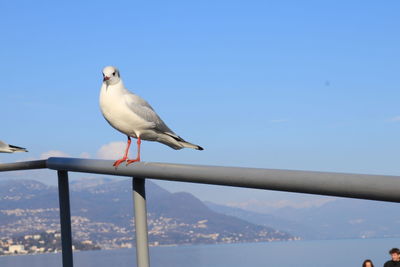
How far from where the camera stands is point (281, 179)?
1.45m

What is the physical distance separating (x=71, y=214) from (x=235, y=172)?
112cm


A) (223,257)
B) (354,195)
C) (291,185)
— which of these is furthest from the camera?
(223,257)

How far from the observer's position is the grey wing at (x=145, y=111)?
14.7 feet

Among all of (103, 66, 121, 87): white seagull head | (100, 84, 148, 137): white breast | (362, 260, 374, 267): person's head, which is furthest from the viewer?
(362, 260, 374, 267): person's head

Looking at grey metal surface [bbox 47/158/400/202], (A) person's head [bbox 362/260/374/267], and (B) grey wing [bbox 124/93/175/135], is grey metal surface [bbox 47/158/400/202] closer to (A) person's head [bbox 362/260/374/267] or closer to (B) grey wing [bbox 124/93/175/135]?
(B) grey wing [bbox 124/93/175/135]

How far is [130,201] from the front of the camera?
7.25 feet

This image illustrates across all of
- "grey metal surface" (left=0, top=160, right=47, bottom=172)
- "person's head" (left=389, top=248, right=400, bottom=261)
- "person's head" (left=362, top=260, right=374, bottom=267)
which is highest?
"grey metal surface" (left=0, top=160, right=47, bottom=172)

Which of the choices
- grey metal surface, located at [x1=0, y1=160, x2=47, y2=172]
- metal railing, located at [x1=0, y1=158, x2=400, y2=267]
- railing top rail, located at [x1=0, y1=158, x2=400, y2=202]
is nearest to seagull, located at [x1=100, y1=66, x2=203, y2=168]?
grey metal surface, located at [x1=0, y1=160, x2=47, y2=172]

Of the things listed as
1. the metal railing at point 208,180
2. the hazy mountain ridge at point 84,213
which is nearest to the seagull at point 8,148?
the hazy mountain ridge at point 84,213

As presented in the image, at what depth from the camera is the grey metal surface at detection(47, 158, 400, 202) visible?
1.19 metres

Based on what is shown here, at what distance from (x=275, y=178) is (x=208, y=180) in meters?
0.34

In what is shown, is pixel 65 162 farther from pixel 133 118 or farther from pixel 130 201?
pixel 133 118

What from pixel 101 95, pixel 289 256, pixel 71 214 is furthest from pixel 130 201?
pixel 289 256

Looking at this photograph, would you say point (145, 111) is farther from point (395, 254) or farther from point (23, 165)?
point (395, 254)
